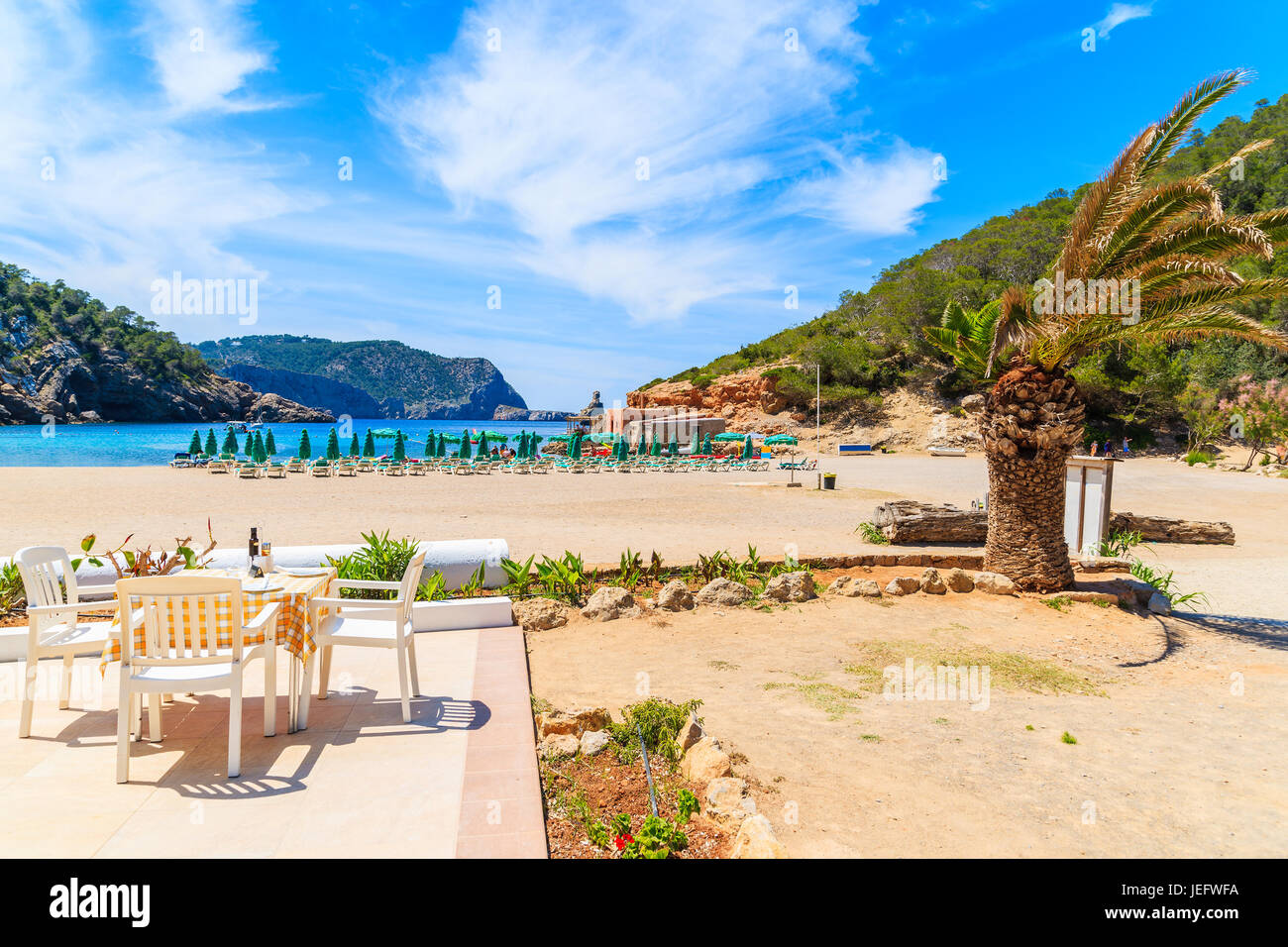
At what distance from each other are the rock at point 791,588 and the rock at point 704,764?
13.8ft

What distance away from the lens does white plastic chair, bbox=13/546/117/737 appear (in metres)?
3.29

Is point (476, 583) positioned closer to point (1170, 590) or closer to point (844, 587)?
point (844, 587)

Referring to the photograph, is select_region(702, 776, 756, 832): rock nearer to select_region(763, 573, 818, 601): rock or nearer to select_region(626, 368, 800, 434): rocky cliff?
select_region(763, 573, 818, 601): rock

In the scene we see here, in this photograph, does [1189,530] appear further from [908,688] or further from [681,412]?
[681,412]

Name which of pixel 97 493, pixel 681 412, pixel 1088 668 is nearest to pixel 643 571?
pixel 1088 668

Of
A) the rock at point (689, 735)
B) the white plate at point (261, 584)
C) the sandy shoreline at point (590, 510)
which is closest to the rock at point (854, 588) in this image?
the sandy shoreline at point (590, 510)

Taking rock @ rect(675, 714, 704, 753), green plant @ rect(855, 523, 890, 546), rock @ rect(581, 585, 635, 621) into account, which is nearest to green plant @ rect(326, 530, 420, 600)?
rock @ rect(581, 585, 635, 621)

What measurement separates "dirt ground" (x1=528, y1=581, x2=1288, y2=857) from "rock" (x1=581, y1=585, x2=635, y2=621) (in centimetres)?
16

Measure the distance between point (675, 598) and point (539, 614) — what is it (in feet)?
5.09

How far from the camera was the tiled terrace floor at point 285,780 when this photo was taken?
2.49m

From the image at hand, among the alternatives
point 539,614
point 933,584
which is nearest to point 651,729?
point 539,614

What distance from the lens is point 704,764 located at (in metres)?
3.27

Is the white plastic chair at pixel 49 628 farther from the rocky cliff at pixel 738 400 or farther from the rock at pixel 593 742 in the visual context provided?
the rocky cliff at pixel 738 400

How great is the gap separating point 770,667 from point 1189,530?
36.1ft
